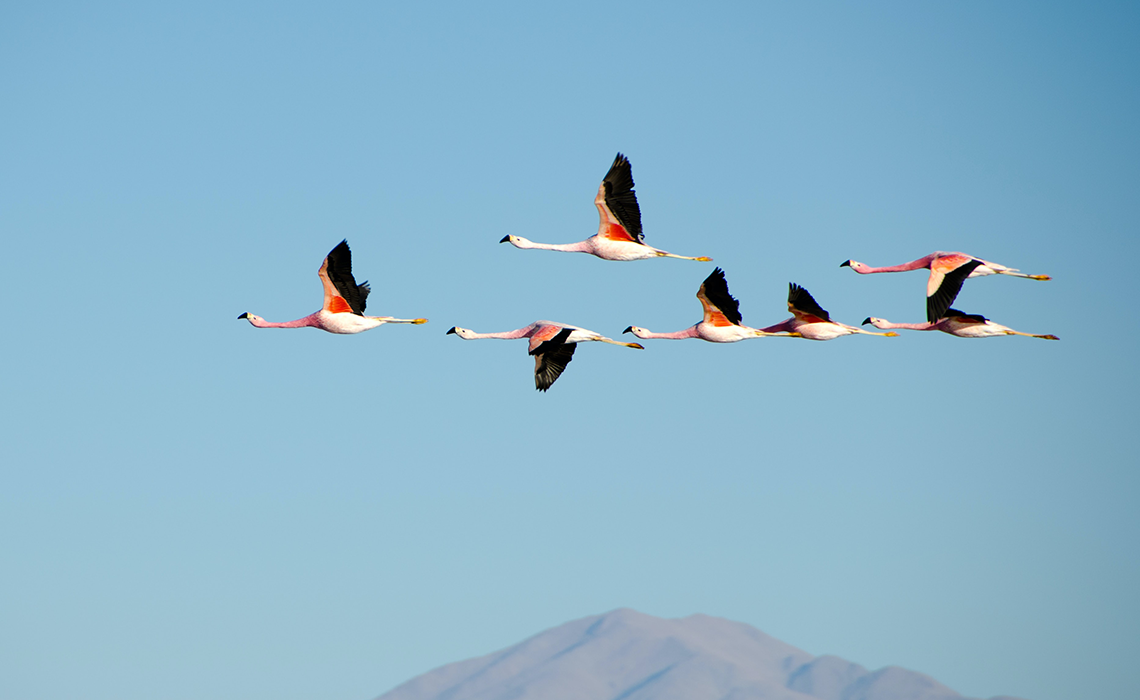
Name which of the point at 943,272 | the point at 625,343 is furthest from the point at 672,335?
the point at 943,272

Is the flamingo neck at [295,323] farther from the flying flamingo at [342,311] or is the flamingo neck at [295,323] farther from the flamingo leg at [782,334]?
the flamingo leg at [782,334]

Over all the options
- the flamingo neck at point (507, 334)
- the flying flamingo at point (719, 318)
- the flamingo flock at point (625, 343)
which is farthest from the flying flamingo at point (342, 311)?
the flying flamingo at point (719, 318)

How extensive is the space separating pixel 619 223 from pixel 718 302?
3.69 meters

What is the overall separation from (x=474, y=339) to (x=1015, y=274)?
16.8 metres

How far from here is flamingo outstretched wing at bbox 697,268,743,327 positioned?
41.7 meters

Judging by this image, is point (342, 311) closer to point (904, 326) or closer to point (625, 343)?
point (625, 343)

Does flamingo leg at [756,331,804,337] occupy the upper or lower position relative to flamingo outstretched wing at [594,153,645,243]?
lower

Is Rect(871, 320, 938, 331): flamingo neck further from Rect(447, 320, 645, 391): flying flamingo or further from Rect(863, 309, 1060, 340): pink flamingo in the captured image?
Rect(447, 320, 645, 391): flying flamingo

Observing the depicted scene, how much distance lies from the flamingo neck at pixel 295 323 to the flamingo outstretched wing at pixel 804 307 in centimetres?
1404

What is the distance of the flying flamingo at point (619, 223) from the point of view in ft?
139

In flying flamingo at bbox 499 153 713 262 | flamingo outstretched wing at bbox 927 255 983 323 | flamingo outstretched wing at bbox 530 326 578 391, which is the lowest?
flamingo outstretched wing at bbox 530 326 578 391

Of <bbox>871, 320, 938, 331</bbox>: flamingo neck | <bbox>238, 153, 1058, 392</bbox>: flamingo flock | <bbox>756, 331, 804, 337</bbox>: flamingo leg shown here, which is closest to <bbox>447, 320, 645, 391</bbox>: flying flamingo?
<bbox>238, 153, 1058, 392</bbox>: flamingo flock

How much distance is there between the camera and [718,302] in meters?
42.7

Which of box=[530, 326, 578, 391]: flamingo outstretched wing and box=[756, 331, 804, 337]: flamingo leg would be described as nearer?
box=[530, 326, 578, 391]: flamingo outstretched wing
